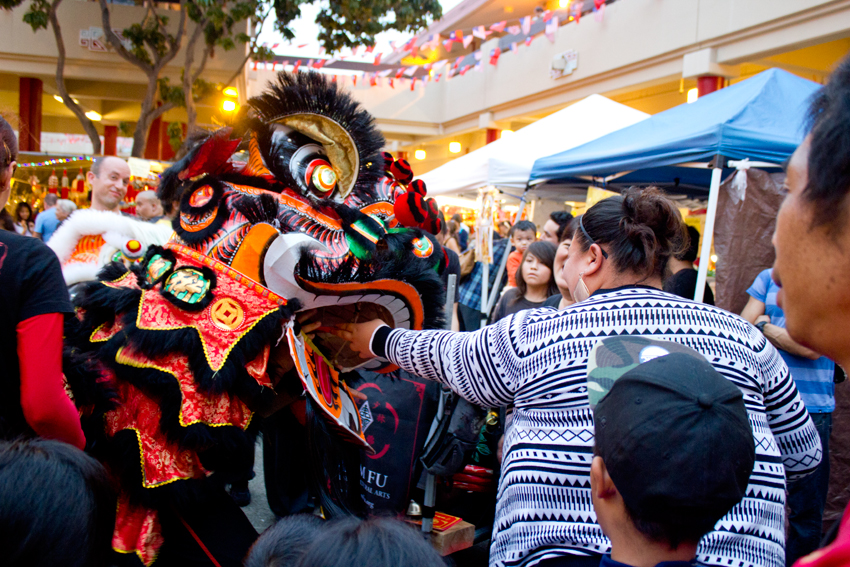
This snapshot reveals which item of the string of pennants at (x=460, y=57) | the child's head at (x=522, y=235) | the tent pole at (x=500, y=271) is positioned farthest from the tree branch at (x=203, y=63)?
the child's head at (x=522, y=235)

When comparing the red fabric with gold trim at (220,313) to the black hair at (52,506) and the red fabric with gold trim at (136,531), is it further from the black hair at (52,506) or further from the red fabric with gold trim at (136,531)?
the black hair at (52,506)

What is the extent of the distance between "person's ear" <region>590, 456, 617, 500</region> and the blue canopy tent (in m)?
2.83

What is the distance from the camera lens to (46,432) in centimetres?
134

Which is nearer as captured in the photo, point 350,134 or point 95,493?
point 95,493

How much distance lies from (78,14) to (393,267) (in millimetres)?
13219

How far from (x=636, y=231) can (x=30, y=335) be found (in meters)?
1.40

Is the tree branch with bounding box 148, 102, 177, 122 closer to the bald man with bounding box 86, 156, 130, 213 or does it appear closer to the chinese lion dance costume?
the bald man with bounding box 86, 156, 130, 213

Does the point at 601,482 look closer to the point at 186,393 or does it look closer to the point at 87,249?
the point at 186,393

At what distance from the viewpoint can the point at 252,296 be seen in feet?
5.17

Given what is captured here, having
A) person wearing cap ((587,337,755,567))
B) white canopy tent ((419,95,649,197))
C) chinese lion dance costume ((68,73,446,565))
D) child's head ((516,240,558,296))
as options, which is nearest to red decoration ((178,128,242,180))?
chinese lion dance costume ((68,73,446,565))

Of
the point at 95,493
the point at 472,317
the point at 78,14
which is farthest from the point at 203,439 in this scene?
the point at 78,14

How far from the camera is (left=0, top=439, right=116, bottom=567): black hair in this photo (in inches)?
32.2

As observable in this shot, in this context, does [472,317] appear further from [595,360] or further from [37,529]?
[37,529]

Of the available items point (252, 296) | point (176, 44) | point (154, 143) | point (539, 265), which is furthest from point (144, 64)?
point (252, 296)
